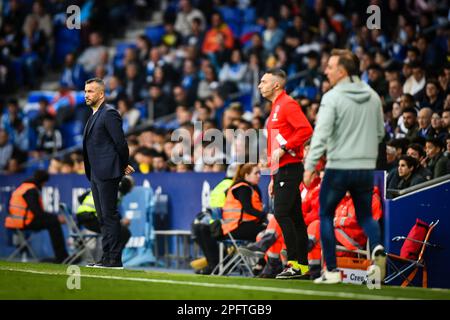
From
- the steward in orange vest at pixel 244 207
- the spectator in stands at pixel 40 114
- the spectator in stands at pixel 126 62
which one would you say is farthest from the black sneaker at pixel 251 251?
the spectator in stands at pixel 40 114

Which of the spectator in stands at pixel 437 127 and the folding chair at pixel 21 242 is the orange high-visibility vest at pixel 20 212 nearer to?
the folding chair at pixel 21 242

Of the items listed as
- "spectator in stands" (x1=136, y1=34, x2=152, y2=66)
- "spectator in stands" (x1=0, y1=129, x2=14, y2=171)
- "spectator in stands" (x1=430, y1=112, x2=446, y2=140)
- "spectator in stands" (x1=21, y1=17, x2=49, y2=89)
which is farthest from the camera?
"spectator in stands" (x1=21, y1=17, x2=49, y2=89)

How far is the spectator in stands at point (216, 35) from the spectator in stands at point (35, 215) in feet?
19.8

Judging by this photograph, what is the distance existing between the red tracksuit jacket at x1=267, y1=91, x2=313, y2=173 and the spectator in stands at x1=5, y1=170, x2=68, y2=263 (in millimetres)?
7395

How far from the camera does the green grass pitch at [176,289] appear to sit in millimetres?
8656

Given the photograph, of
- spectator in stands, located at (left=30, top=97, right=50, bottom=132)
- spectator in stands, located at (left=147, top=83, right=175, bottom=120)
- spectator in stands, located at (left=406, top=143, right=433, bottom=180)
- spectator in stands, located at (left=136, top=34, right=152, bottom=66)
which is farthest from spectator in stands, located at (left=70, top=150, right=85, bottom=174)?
spectator in stands, located at (left=406, top=143, right=433, bottom=180)

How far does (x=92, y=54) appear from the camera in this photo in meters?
25.3

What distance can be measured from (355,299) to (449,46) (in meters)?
9.21

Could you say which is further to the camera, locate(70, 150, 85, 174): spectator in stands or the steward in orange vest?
locate(70, 150, 85, 174): spectator in stands

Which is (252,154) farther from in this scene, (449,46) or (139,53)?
(139,53)

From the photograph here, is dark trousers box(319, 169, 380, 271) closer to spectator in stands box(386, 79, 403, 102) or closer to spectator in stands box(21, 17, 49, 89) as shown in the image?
spectator in stands box(386, 79, 403, 102)

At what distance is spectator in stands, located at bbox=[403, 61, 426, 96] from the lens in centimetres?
1553

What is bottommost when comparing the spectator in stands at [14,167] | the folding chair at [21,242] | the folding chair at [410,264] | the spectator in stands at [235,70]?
the folding chair at [21,242]
